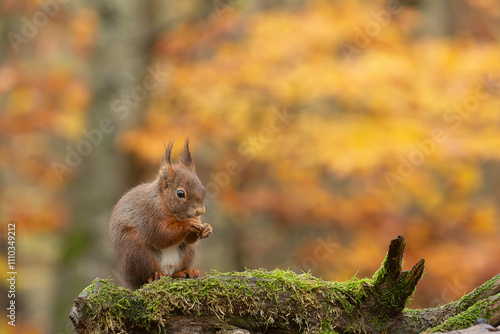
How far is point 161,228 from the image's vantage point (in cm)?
334

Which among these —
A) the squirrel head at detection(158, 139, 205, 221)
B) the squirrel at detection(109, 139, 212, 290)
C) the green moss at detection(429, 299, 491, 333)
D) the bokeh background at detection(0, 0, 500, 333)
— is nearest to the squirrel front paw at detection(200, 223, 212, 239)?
the squirrel at detection(109, 139, 212, 290)

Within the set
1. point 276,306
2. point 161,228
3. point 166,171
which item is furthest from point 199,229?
point 276,306

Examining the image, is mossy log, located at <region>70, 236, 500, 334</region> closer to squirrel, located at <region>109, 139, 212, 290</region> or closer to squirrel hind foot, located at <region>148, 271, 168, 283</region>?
squirrel hind foot, located at <region>148, 271, 168, 283</region>

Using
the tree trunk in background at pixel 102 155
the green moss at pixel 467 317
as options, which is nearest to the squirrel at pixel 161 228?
the green moss at pixel 467 317

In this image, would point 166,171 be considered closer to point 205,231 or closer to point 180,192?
point 180,192

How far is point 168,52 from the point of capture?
812 cm

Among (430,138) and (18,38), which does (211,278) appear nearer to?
(430,138)

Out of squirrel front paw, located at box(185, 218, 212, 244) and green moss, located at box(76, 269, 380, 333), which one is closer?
green moss, located at box(76, 269, 380, 333)

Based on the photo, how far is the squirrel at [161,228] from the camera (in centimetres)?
325

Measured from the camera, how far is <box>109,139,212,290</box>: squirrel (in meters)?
3.25

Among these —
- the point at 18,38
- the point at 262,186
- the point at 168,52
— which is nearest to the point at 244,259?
the point at 262,186

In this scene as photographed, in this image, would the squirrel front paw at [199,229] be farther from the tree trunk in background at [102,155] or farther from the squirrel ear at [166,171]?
the tree trunk in background at [102,155]

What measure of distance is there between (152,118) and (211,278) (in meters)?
5.94

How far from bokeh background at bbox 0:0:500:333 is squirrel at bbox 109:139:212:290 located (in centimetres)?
353
